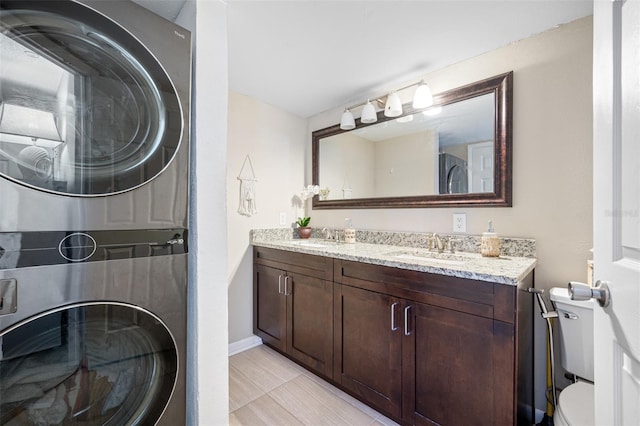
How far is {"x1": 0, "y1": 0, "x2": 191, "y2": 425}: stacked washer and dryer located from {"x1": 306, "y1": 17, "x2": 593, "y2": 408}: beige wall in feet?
5.89

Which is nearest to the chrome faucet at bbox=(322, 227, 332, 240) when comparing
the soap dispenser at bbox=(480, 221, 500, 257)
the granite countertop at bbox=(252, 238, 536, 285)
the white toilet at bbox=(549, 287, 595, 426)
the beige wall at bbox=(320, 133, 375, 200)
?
the beige wall at bbox=(320, 133, 375, 200)

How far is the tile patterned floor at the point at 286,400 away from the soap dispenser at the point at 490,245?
1096mm

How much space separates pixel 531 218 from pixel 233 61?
2132mm

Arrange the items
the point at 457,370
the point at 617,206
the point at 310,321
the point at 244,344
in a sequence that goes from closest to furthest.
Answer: the point at 617,206 < the point at 457,370 < the point at 310,321 < the point at 244,344

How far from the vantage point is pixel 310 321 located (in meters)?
1.92

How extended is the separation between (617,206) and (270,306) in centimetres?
214

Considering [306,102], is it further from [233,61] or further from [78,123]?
[78,123]

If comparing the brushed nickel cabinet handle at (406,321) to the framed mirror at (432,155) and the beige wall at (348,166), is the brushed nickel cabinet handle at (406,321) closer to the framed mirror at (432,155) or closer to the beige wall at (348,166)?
the framed mirror at (432,155)

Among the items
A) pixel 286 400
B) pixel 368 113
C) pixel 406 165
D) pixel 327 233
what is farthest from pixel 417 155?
pixel 286 400

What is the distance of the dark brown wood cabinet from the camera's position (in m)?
1.82

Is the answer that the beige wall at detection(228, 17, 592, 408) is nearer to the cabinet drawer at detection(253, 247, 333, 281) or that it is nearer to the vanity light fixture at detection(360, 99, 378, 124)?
the vanity light fixture at detection(360, 99, 378, 124)

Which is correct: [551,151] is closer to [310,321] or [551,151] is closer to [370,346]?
[370,346]

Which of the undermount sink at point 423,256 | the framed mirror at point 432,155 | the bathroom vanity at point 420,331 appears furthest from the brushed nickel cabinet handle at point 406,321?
the framed mirror at point 432,155

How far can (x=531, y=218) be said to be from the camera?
1.56m
